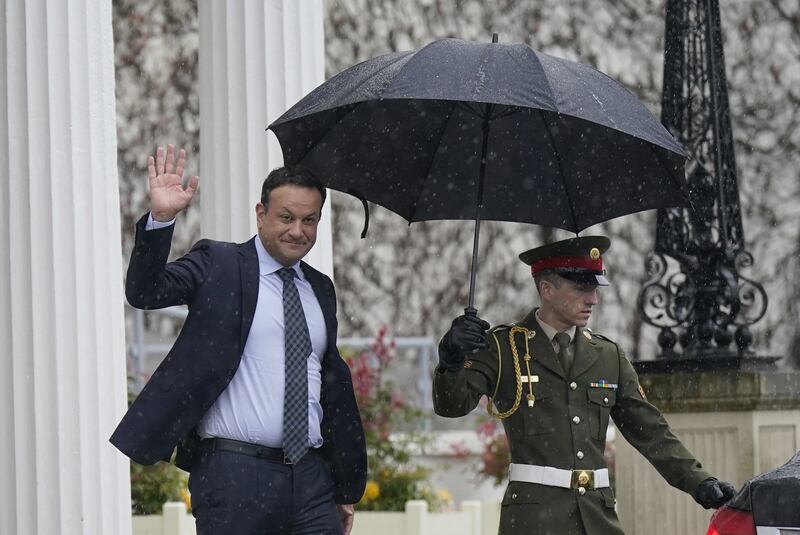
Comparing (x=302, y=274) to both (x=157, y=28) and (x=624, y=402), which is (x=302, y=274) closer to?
(x=624, y=402)

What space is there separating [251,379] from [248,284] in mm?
309

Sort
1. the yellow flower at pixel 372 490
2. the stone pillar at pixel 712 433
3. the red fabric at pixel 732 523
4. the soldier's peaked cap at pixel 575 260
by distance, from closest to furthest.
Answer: the red fabric at pixel 732 523 → the soldier's peaked cap at pixel 575 260 → the stone pillar at pixel 712 433 → the yellow flower at pixel 372 490

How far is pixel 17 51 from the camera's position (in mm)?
7695

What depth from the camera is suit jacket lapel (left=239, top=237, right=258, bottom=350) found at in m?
5.67

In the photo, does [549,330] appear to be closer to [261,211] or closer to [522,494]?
[522,494]

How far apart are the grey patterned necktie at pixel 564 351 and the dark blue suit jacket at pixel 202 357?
99 cm

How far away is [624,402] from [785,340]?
621 inches

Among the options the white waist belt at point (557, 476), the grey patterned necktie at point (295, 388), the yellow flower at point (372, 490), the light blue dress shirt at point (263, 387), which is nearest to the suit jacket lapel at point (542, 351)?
the white waist belt at point (557, 476)

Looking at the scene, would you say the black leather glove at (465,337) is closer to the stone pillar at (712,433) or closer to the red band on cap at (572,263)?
the red band on cap at (572,263)

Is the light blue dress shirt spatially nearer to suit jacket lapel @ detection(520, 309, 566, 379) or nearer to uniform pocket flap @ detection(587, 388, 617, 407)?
suit jacket lapel @ detection(520, 309, 566, 379)

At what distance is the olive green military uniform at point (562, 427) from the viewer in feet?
21.1

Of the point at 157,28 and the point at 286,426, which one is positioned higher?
the point at 157,28

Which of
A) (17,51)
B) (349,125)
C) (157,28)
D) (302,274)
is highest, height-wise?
(157,28)

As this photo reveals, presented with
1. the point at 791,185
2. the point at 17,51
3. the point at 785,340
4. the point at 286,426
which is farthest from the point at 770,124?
the point at 286,426
